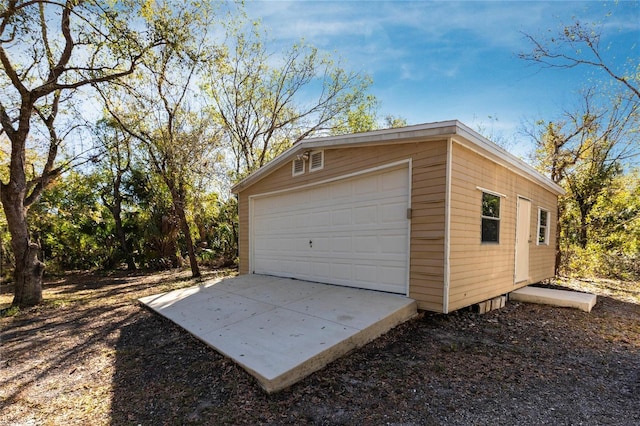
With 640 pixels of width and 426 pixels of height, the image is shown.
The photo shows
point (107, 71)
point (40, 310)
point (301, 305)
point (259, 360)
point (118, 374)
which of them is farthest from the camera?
point (107, 71)

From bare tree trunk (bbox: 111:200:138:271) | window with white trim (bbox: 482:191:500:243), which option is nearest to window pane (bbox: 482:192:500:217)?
window with white trim (bbox: 482:191:500:243)

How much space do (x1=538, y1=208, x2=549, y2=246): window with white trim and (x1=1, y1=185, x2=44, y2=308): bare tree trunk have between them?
1159cm

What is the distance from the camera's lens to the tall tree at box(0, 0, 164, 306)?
6.01m

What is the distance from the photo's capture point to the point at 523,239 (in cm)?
686

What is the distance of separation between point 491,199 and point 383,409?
4.28 metres

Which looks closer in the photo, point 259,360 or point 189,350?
point 259,360

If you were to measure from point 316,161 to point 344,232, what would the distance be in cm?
165

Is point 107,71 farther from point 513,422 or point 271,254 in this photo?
point 513,422

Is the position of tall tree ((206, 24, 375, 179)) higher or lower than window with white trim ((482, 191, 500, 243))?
higher

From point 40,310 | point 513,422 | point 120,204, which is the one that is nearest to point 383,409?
point 513,422

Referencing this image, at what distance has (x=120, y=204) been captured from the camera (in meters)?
13.5

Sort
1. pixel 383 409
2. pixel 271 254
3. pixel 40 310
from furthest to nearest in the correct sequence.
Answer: pixel 271 254 → pixel 40 310 → pixel 383 409

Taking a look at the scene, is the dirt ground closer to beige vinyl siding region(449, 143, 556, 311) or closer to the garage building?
beige vinyl siding region(449, 143, 556, 311)

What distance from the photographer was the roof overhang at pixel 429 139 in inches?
177
